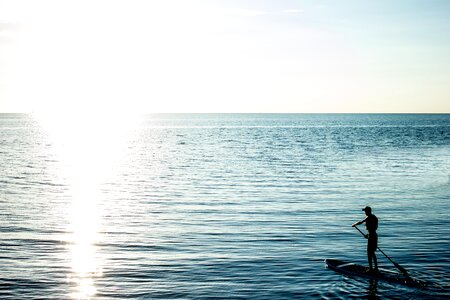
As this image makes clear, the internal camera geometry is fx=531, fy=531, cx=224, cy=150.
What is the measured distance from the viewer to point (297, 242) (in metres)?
23.3

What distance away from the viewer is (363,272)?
1886 centimetres

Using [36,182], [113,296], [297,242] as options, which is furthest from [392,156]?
[113,296]

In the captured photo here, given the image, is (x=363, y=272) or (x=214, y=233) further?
(x=214, y=233)

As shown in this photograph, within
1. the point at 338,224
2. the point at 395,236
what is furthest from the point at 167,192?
the point at 395,236

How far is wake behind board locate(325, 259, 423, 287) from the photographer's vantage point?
1817 cm

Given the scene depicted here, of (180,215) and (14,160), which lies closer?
(180,215)

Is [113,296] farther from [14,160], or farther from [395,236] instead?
[14,160]

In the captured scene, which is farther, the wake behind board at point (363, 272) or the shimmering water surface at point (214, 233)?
the wake behind board at point (363, 272)

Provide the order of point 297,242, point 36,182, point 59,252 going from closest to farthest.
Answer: point 59,252 < point 297,242 < point 36,182

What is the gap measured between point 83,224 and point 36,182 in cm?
1972

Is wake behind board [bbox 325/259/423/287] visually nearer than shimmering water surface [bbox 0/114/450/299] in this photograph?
No

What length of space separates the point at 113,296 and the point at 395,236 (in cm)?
1396

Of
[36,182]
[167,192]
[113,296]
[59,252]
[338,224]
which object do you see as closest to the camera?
[113,296]

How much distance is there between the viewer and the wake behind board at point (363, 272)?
1817 centimetres
